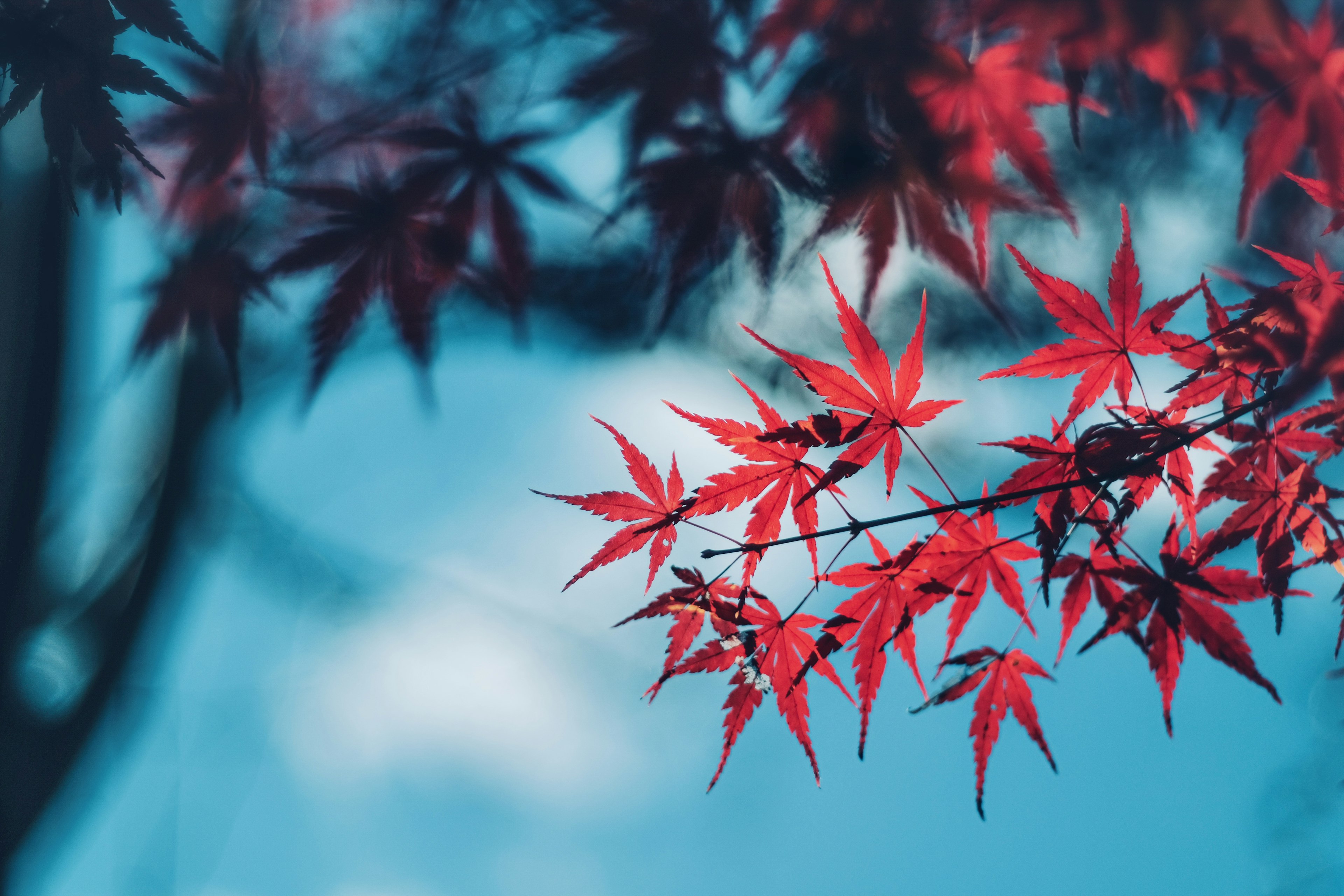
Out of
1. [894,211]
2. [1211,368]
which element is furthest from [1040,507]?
[894,211]

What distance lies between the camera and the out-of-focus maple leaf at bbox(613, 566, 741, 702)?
2.17 ft

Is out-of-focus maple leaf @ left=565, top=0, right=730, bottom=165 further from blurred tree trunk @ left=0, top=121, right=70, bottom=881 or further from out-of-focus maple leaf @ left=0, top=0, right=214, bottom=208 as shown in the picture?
blurred tree trunk @ left=0, top=121, right=70, bottom=881

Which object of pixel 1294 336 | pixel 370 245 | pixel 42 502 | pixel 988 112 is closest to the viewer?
pixel 1294 336

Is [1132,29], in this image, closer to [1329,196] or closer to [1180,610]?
[1329,196]

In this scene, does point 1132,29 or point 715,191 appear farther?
point 715,191

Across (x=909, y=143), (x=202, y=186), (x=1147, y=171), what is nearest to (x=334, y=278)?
(x=202, y=186)

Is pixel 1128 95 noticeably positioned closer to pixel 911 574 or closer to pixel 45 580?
pixel 911 574

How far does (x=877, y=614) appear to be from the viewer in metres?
0.69

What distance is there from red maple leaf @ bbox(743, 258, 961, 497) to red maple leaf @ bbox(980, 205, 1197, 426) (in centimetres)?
8

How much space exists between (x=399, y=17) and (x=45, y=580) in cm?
141

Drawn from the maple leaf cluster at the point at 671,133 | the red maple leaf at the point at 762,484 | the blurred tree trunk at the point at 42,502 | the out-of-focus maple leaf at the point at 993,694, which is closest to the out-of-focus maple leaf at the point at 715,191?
the maple leaf cluster at the point at 671,133

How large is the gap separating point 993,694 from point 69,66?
1609 millimetres

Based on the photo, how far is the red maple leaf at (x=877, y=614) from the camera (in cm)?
66

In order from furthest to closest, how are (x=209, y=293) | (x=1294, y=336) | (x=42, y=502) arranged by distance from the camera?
1. (x=42, y=502)
2. (x=209, y=293)
3. (x=1294, y=336)
